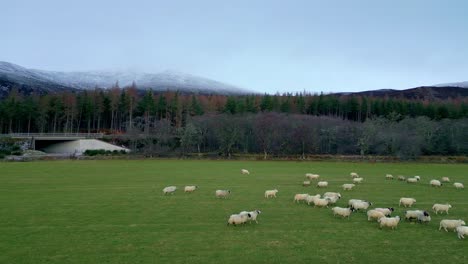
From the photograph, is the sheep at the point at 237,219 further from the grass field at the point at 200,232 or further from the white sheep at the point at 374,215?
the white sheep at the point at 374,215

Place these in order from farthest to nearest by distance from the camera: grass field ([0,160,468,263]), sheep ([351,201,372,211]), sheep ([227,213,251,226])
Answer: sheep ([351,201,372,211])
sheep ([227,213,251,226])
grass field ([0,160,468,263])

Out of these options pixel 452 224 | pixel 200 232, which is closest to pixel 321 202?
pixel 452 224

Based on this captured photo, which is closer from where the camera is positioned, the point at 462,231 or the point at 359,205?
the point at 462,231

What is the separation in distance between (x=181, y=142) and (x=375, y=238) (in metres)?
73.5

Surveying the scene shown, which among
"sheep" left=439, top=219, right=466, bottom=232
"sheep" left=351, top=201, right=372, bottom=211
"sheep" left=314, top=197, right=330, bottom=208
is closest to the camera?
"sheep" left=439, top=219, right=466, bottom=232

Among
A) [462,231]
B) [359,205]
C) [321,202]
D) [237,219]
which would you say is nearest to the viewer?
[462,231]

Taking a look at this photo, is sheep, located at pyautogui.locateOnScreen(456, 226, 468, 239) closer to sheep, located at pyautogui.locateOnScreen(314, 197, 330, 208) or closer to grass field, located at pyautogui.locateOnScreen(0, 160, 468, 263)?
grass field, located at pyautogui.locateOnScreen(0, 160, 468, 263)

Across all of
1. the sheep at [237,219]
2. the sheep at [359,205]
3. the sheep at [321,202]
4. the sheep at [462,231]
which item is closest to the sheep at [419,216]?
the sheep at [359,205]

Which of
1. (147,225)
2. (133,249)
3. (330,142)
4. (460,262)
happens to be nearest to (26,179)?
(147,225)

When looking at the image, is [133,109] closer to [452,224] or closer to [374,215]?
[374,215]

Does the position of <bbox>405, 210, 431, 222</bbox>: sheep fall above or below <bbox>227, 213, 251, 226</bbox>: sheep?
above

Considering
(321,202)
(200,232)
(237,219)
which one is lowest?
(200,232)

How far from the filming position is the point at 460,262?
12930 millimetres

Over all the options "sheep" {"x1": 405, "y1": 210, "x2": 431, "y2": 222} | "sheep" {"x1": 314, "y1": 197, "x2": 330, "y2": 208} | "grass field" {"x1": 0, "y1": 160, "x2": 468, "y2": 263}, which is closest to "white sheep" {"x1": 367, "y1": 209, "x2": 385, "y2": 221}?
"grass field" {"x1": 0, "y1": 160, "x2": 468, "y2": 263}
